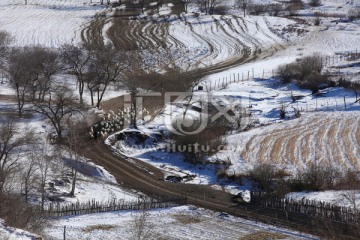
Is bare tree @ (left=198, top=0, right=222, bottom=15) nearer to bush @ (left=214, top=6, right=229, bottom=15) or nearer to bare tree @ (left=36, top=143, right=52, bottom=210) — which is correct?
bush @ (left=214, top=6, right=229, bottom=15)

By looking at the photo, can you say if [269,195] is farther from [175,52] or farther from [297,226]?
[175,52]

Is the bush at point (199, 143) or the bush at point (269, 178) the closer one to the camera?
the bush at point (269, 178)

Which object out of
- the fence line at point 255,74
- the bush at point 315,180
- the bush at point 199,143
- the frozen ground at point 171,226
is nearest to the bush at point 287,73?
the fence line at point 255,74

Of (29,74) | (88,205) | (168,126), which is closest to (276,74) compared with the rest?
(168,126)

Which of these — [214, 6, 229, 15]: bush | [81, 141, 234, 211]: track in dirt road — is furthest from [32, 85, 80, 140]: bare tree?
[214, 6, 229, 15]: bush

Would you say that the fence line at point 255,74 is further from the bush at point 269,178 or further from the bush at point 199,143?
the bush at point 269,178

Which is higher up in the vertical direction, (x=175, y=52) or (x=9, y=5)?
(x=9, y=5)

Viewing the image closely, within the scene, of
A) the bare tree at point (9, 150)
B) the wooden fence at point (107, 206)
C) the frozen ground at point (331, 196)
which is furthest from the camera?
the bare tree at point (9, 150)
